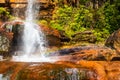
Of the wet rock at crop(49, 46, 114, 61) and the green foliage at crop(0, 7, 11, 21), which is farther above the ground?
the green foliage at crop(0, 7, 11, 21)

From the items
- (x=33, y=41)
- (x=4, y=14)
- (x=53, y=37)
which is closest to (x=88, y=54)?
(x=53, y=37)

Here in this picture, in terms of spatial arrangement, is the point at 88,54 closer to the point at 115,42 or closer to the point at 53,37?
the point at 115,42

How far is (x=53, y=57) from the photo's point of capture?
15.6 m

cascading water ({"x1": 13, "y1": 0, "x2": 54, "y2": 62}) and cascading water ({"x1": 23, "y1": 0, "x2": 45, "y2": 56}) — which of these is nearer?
cascading water ({"x1": 13, "y1": 0, "x2": 54, "y2": 62})

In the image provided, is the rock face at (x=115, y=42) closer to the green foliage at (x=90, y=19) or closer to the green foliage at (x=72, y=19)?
the green foliage at (x=90, y=19)

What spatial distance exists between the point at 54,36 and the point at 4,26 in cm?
333

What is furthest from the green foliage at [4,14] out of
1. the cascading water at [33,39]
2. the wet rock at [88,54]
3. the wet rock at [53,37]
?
the wet rock at [88,54]

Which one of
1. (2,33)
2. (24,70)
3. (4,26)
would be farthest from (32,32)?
(24,70)

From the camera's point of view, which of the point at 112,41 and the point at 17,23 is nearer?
the point at 112,41

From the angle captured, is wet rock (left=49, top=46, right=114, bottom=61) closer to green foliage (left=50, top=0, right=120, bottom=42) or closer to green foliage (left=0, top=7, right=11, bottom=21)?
green foliage (left=50, top=0, right=120, bottom=42)

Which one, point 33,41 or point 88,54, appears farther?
point 33,41

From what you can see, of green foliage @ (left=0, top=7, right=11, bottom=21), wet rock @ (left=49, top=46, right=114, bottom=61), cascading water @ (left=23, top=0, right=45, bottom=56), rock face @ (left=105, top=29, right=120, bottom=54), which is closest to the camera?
wet rock @ (left=49, top=46, right=114, bottom=61)

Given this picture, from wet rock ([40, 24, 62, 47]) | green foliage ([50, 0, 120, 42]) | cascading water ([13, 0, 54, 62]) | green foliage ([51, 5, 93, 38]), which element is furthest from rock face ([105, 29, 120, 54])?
green foliage ([51, 5, 93, 38])

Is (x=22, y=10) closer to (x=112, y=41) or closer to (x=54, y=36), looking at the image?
(x=54, y=36)
